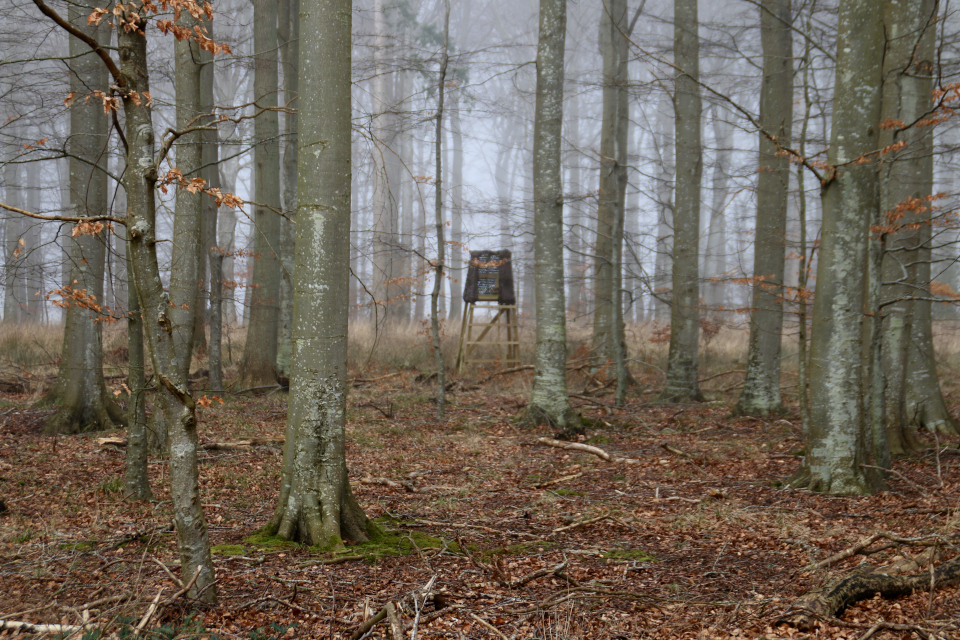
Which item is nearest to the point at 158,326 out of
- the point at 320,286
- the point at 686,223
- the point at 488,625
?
the point at 320,286

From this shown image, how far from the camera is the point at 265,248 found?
12.0 meters

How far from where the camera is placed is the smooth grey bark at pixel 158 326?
292cm

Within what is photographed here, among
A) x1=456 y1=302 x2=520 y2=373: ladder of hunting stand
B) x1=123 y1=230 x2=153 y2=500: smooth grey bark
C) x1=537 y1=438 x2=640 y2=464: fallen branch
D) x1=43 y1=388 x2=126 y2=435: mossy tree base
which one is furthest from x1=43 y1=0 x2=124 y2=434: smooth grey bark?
x1=456 y1=302 x2=520 y2=373: ladder of hunting stand

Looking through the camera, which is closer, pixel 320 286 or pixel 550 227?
pixel 320 286

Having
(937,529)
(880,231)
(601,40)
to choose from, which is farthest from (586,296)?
(937,529)

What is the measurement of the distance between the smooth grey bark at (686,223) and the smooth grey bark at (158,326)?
962 centimetres

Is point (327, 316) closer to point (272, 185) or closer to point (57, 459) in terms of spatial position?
point (57, 459)

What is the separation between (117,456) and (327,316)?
4251mm

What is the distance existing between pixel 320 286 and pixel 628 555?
8.90 feet

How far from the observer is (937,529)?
4.34 meters

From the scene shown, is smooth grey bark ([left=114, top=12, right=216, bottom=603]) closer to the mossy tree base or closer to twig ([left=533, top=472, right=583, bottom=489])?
twig ([left=533, top=472, right=583, bottom=489])

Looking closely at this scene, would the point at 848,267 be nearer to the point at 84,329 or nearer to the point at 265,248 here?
the point at 84,329

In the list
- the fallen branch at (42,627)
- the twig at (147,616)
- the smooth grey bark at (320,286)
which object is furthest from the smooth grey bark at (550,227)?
the fallen branch at (42,627)

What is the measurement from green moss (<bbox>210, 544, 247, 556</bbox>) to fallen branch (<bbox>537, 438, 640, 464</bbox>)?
4.61 meters
